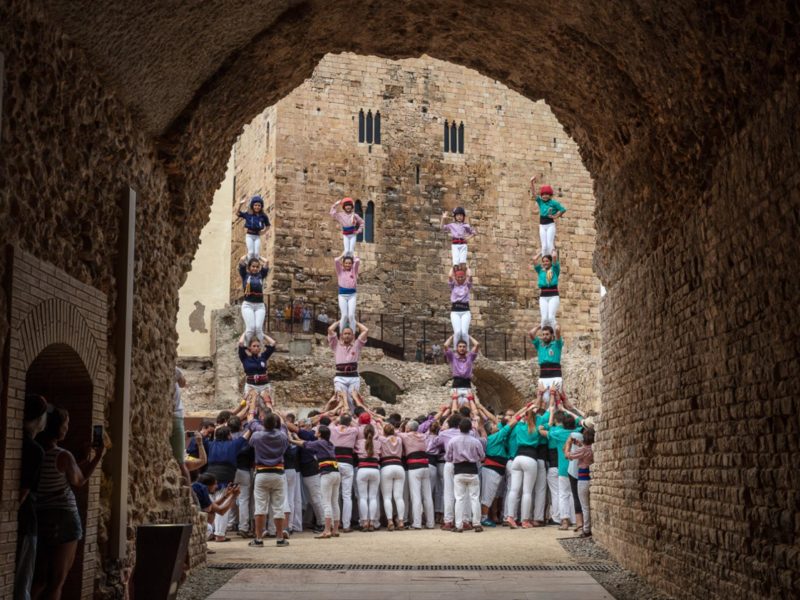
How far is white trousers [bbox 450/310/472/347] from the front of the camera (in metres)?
20.0

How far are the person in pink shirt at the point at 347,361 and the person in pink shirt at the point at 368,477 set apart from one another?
451 centimetres

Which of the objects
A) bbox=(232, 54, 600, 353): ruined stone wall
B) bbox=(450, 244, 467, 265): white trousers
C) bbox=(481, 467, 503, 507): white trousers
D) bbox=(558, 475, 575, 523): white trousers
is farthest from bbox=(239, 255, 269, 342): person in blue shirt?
bbox=(232, 54, 600, 353): ruined stone wall

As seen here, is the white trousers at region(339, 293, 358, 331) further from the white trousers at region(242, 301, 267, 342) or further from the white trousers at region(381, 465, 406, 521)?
the white trousers at region(381, 465, 406, 521)

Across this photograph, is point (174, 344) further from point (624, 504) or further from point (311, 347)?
point (311, 347)

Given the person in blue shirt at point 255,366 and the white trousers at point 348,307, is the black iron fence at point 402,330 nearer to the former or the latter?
the white trousers at point 348,307

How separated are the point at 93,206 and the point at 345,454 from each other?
760 cm

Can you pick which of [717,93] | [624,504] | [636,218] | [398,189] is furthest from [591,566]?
[398,189]

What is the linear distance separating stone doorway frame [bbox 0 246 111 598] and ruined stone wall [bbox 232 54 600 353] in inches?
1022

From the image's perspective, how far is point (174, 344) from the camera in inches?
391

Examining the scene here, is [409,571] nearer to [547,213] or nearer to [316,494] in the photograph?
[316,494]

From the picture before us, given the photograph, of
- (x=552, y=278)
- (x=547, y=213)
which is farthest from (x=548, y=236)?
(x=552, y=278)

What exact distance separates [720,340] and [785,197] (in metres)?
1.55

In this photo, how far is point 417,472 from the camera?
14578 millimetres

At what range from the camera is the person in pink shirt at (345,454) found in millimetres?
14188
